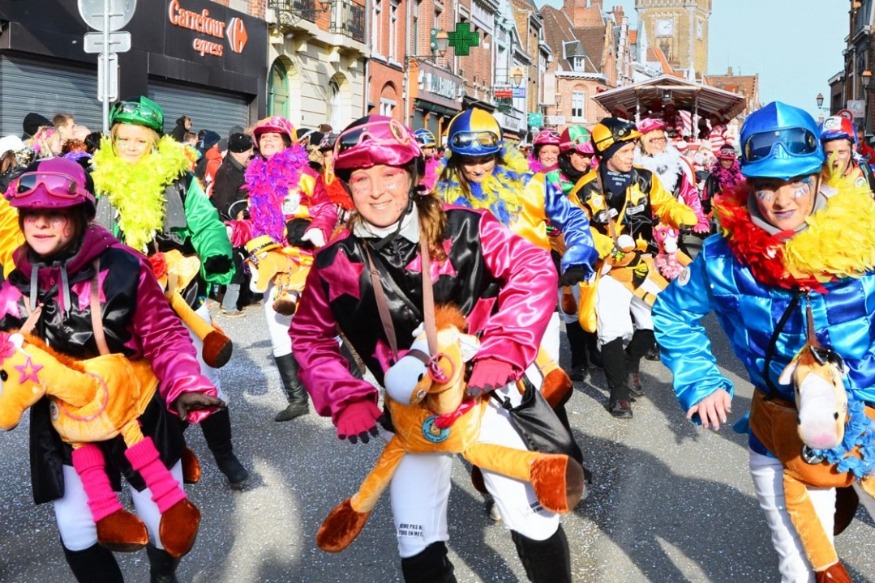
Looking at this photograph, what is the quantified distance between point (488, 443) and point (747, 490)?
263 cm

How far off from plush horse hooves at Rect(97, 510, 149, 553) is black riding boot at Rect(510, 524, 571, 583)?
118 centimetres

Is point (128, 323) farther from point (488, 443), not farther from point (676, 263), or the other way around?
point (676, 263)

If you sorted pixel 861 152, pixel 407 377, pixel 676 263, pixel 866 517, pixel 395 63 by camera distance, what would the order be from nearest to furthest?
1. pixel 407 377
2. pixel 866 517
3. pixel 676 263
4. pixel 861 152
5. pixel 395 63

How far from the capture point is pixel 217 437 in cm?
498

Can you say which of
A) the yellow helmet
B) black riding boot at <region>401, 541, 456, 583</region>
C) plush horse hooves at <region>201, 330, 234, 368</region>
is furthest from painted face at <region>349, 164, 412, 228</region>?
the yellow helmet

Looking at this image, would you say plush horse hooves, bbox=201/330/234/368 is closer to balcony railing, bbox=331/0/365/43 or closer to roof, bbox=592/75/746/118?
roof, bbox=592/75/746/118

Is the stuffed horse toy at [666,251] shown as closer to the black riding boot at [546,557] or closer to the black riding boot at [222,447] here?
the black riding boot at [222,447]

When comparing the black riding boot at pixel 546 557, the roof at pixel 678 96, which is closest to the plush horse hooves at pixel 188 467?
the black riding boot at pixel 546 557

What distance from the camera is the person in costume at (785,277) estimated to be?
8.79ft

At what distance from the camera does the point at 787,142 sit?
2736 mm

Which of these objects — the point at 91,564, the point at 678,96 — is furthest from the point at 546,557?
the point at 678,96

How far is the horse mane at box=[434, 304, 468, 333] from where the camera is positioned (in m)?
2.87

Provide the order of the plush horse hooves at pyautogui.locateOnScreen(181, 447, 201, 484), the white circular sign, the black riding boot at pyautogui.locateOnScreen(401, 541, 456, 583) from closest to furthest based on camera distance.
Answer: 1. the black riding boot at pyautogui.locateOnScreen(401, 541, 456, 583)
2. the plush horse hooves at pyautogui.locateOnScreen(181, 447, 201, 484)
3. the white circular sign

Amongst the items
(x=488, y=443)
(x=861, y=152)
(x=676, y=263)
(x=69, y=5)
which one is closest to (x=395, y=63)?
(x=69, y=5)
